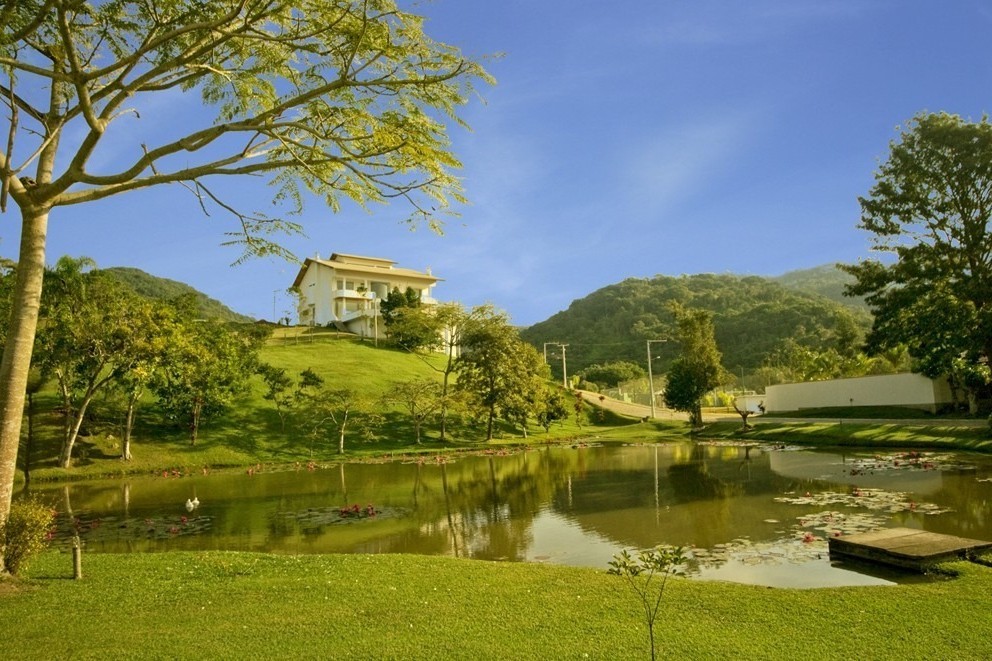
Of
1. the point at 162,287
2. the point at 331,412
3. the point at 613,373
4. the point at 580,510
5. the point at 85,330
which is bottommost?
the point at 580,510

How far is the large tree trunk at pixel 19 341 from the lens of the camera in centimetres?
777

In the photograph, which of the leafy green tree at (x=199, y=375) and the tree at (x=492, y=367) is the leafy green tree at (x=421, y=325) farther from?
the leafy green tree at (x=199, y=375)

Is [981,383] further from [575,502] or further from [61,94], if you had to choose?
[61,94]

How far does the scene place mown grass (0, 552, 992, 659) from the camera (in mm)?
5605

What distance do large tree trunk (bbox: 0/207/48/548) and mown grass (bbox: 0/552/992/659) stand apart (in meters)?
1.65

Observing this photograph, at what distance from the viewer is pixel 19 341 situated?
7.87 m

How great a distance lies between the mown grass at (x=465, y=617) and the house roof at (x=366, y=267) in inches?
2603

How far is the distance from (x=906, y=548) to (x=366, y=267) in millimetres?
70368

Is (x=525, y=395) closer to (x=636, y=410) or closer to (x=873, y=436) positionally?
(x=636, y=410)

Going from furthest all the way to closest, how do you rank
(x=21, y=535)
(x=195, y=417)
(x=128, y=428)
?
(x=195, y=417) < (x=128, y=428) < (x=21, y=535)

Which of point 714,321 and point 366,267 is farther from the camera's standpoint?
point 714,321

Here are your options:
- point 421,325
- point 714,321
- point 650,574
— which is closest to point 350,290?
point 421,325

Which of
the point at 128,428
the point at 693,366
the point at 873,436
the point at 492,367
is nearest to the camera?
the point at 873,436

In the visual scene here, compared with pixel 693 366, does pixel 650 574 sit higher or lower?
lower
